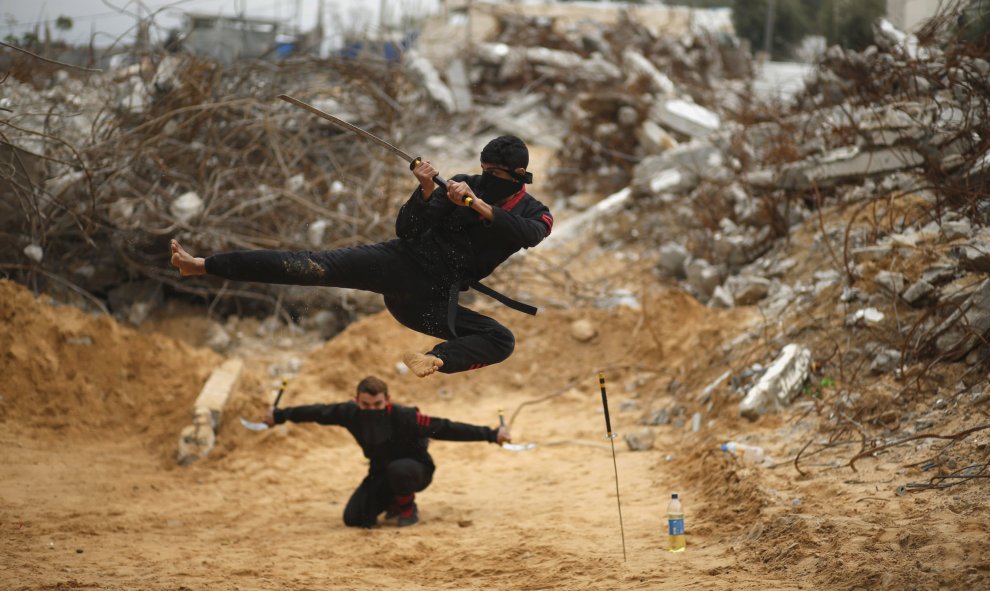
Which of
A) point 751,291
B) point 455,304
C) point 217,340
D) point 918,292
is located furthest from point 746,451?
point 217,340

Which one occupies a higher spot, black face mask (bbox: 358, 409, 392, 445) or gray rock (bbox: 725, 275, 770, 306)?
gray rock (bbox: 725, 275, 770, 306)

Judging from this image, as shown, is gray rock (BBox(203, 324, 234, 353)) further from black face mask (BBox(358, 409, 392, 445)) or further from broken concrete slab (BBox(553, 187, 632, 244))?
broken concrete slab (BBox(553, 187, 632, 244))

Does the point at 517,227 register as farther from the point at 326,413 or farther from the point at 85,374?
the point at 85,374

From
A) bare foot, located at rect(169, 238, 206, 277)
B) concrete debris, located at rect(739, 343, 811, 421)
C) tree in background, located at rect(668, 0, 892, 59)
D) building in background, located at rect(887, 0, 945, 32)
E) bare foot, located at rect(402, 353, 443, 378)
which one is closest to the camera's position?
bare foot, located at rect(402, 353, 443, 378)

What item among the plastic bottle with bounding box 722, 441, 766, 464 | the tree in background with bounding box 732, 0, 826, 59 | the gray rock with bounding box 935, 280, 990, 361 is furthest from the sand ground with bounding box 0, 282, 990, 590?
the tree in background with bounding box 732, 0, 826, 59

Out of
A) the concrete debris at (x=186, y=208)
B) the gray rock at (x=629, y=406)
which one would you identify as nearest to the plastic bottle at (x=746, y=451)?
the gray rock at (x=629, y=406)

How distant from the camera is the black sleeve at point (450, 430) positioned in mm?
7344

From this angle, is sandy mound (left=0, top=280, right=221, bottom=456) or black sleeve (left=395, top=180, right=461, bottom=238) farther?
sandy mound (left=0, top=280, right=221, bottom=456)

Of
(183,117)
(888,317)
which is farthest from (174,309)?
(888,317)

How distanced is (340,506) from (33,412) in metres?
3.52

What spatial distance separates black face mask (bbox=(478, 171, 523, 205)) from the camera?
18.6 feet

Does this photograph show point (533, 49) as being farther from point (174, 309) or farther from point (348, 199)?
point (174, 309)

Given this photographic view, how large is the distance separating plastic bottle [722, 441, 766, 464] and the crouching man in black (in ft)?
6.37

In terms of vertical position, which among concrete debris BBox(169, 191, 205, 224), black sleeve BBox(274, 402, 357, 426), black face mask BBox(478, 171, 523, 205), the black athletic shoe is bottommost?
the black athletic shoe
